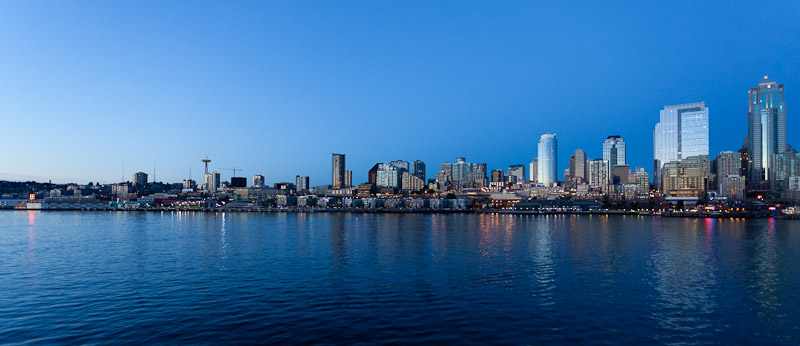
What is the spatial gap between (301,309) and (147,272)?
18656 mm

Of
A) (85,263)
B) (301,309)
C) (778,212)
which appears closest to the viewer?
(301,309)

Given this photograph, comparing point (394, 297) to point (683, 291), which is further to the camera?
point (683, 291)

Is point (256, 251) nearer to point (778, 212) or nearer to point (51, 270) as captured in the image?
point (51, 270)

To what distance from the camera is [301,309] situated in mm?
24672

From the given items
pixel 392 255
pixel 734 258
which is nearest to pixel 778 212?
pixel 734 258

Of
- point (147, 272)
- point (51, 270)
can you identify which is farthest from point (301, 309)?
point (51, 270)

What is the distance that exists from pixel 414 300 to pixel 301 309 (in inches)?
257

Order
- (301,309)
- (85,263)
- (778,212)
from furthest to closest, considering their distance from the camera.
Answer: (778,212) < (85,263) < (301,309)

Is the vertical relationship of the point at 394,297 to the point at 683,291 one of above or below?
above

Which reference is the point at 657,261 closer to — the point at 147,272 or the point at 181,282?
the point at 181,282

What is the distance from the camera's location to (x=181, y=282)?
31.9 metres

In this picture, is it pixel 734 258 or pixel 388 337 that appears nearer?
pixel 388 337

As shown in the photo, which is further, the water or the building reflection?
the building reflection

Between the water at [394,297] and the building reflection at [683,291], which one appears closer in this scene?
the water at [394,297]
